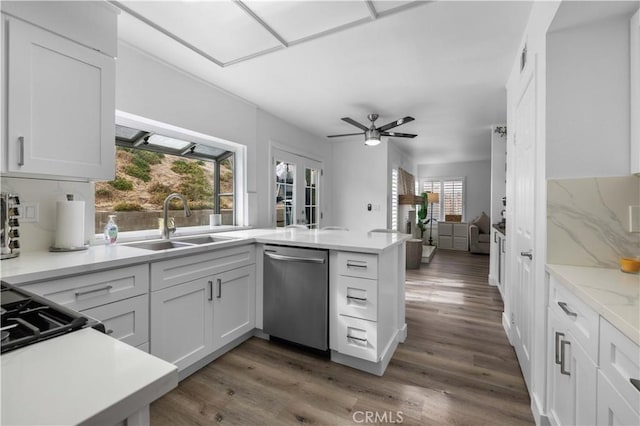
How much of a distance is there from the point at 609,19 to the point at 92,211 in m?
3.19

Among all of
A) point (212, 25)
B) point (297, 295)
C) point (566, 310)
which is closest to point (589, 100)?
point (566, 310)

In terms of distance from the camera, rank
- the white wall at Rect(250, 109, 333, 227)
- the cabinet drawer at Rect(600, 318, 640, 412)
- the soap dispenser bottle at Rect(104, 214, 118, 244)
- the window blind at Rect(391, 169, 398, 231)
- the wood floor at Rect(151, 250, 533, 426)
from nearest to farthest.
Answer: the cabinet drawer at Rect(600, 318, 640, 412)
the wood floor at Rect(151, 250, 533, 426)
the soap dispenser bottle at Rect(104, 214, 118, 244)
the white wall at Rect(250, 109, 333, 227)
the window blind at Rect(391, 169, 398, 231)

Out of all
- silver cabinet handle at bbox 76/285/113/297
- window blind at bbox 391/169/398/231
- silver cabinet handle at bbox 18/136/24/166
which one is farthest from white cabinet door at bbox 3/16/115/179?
window blind at bbox 391/169/398/231

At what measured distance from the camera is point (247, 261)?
2.42 meters

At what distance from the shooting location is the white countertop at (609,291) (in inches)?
32.0

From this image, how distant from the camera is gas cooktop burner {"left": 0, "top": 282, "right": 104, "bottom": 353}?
1.94ft

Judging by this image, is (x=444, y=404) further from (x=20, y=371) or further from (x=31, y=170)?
(x=31, y=170)

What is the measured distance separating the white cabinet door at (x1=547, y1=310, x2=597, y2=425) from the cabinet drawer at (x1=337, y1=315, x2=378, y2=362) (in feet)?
3.08

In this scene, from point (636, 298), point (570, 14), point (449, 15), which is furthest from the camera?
point (449, 15)

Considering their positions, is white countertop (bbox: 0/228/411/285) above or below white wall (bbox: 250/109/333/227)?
below

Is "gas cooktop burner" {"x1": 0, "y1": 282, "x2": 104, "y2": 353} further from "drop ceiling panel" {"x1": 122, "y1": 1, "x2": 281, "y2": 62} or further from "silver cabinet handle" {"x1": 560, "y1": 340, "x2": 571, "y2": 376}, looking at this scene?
"drop ceiling panel" {"x1": 122, "y1": 1, "x2": 281, "y2": 62}

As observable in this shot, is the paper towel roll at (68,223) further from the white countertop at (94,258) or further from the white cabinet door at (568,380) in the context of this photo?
the white cabinet door at (568,380)

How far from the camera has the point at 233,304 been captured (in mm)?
2303

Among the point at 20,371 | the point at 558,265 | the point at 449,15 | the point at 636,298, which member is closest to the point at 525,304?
the point at 558,265
